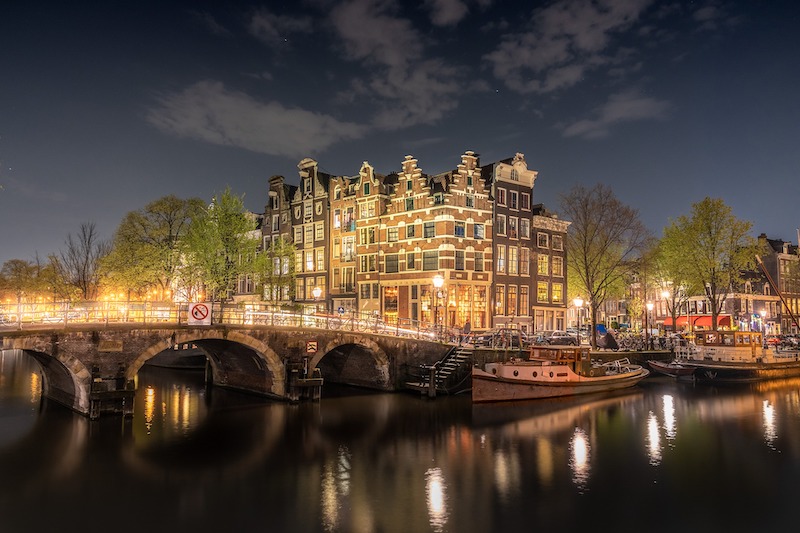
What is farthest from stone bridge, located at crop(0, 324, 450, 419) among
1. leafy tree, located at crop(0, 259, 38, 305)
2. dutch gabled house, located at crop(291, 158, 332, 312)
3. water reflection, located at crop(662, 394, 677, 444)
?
leafy tree, located at crop(0, 259, 38, 305)

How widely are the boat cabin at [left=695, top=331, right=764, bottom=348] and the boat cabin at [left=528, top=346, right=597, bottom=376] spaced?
58.3 ft

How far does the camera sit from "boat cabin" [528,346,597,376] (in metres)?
40.0

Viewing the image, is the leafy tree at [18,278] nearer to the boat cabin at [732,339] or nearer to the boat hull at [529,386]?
the boat hull at [529,386]

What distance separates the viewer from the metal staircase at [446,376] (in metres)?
40.7

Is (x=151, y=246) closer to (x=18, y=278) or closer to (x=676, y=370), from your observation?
(x=676, y=370)

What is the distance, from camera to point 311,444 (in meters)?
27.9

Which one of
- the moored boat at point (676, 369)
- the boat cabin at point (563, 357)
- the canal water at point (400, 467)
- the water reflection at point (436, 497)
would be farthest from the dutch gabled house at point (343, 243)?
the water reflection at point (436, 497)

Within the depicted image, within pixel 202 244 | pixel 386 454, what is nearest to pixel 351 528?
pixel 386 454

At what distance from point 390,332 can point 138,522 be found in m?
25.9

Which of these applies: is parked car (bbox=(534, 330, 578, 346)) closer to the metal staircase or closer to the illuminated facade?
the illuminated facade

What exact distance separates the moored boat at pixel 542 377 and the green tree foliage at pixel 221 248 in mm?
25655

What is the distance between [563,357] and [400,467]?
20114 millimetres

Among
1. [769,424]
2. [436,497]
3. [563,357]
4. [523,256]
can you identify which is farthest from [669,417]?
[523,256]

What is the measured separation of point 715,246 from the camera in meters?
58.0
